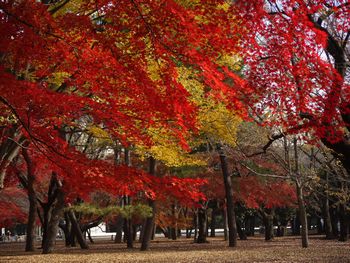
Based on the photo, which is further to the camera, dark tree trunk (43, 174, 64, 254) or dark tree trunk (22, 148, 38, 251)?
dark tree trunk (22, 148, 38, 251)

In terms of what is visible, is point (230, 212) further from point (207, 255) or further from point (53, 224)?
point (53, 224)

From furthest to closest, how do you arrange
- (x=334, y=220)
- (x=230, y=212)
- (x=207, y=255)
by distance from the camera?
(x=334, y=220)
(x=230, y=212)
(x=207, y=255)

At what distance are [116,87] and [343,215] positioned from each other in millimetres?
22054

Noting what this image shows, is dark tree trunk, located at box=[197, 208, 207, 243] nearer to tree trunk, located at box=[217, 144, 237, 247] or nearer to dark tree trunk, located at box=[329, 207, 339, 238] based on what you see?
tree trunk, located at box=[217, 144, 237, 247]

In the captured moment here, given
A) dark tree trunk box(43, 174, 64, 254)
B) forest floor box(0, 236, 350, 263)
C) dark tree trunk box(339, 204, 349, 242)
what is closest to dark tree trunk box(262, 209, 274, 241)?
dark tree trunk box(339, 204, 349, 242)

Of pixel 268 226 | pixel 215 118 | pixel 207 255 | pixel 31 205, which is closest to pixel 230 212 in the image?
pixel 207 255

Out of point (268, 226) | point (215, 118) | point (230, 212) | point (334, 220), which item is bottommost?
point (268, 226)

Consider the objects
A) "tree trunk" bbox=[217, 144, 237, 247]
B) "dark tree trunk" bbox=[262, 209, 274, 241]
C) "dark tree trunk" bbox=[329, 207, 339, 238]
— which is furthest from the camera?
"dark tree trunk" bbox=[262, 209, 274, 241]

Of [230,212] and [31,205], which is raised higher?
[31,205]

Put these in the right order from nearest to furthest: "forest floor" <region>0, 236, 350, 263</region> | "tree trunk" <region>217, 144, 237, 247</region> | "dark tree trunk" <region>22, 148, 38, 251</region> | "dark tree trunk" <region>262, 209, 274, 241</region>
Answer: "forest floor" <region>0, 236, 350, 263</region> → "dark tree trunk" <region>22, 148, 38, 251</region> → "tree trunk" <region>217, 144, 237, 247</region> → "dark tree trunk" <region>262, 209, 274, 241</region>

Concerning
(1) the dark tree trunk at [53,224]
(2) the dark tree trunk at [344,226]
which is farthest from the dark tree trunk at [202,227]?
(1) the dark tree trunk at [53,224]

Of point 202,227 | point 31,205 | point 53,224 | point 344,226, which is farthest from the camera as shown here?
point 202,227

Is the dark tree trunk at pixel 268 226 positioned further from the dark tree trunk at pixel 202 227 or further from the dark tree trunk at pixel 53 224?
the dark tree trunk at pixel 53 224

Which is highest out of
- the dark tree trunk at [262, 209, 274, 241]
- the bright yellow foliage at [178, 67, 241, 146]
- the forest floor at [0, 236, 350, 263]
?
the bright yellow foliage at [178, 67, 241, 146]
